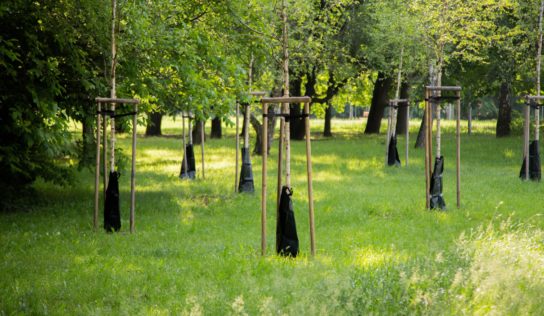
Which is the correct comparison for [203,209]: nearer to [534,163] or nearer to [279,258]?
[279,258]

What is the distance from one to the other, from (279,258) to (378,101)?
33315 mm

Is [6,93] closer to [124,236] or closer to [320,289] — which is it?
[124,236]

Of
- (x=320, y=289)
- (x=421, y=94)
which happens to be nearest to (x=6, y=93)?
(x=320, y=289)

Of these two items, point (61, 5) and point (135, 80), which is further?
point (135, 80)

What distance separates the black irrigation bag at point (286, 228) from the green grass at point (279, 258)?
1.04ft

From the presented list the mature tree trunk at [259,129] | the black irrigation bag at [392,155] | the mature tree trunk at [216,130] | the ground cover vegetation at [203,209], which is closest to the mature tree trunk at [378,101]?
the mature tree trunk at [216,130]

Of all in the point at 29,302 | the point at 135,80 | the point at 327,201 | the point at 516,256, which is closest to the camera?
the point at 29,302

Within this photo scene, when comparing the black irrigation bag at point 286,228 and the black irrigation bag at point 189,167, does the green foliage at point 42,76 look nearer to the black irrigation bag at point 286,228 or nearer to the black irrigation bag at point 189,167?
the black irrigation bag at point 286,228

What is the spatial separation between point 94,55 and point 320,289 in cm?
963

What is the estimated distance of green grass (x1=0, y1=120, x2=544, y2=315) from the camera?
717cm

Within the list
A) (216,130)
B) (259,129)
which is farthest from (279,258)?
(216,130)

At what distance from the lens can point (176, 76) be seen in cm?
1558

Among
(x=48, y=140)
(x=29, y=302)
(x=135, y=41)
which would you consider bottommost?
(x=29, y=302)

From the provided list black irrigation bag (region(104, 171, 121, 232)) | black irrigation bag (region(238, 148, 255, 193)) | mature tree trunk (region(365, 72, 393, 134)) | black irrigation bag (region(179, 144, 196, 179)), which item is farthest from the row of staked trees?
mature tree trunk (region(365, 72, 393, 134))
